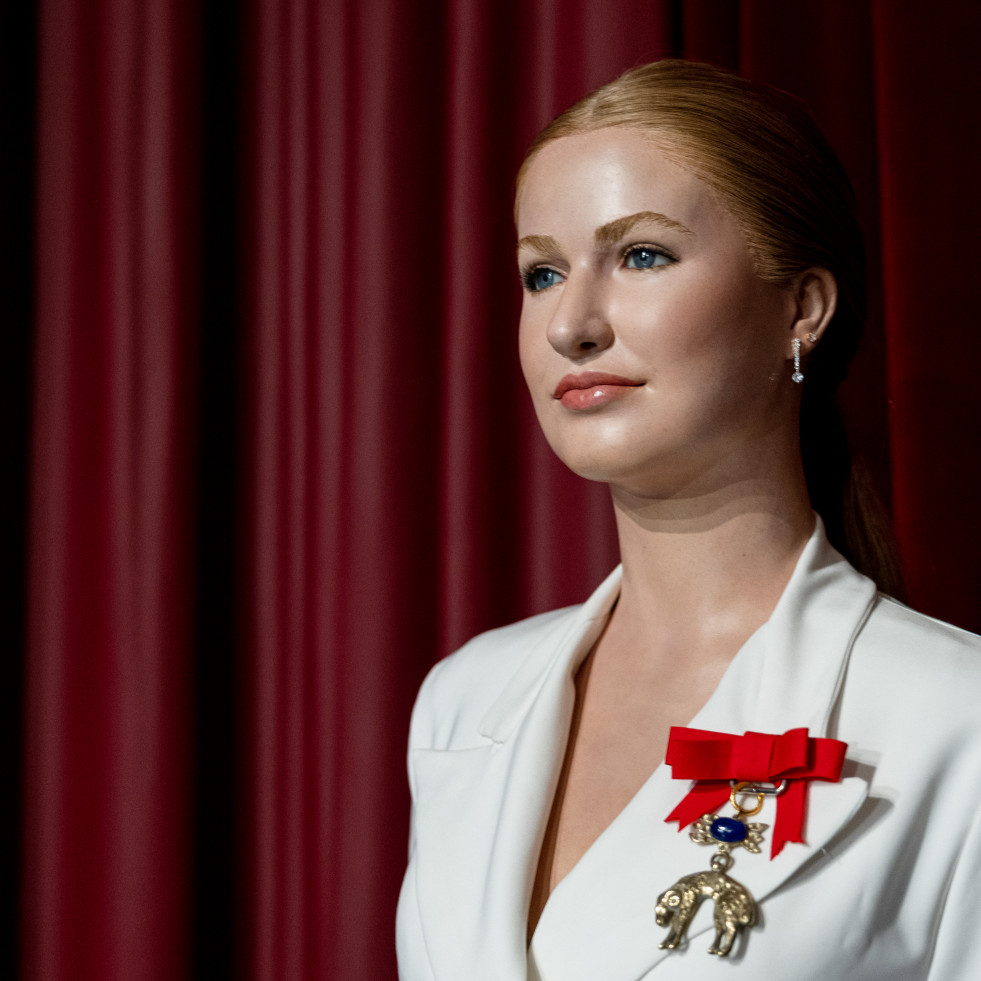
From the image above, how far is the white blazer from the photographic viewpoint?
2.80 feet

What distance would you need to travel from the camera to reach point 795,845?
0.87 metres

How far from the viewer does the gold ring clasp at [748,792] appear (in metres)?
0.91

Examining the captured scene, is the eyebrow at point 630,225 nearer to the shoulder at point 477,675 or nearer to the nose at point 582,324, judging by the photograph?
the nose at point 582,324

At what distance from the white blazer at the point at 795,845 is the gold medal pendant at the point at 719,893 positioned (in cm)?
1

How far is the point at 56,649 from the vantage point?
65.4 inches

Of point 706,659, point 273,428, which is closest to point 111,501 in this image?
point 273,428

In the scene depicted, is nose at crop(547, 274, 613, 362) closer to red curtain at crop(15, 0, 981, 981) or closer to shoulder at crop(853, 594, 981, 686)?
shoulder at crop(853, 594, 981, 686)

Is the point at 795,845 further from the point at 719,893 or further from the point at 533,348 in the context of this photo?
the point at 533,348

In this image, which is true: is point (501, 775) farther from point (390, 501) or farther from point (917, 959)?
point (390, 501)

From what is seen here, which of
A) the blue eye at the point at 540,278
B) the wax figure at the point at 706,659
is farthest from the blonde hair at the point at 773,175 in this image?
the blue eye at the point at 540,278

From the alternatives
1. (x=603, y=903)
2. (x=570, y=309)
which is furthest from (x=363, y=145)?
(x=603, y=903)

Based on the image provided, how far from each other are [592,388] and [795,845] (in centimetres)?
41

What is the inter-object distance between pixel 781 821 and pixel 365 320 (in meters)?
0.96

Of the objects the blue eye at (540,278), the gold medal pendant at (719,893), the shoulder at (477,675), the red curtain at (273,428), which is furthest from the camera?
the red curtain at (273,428)
